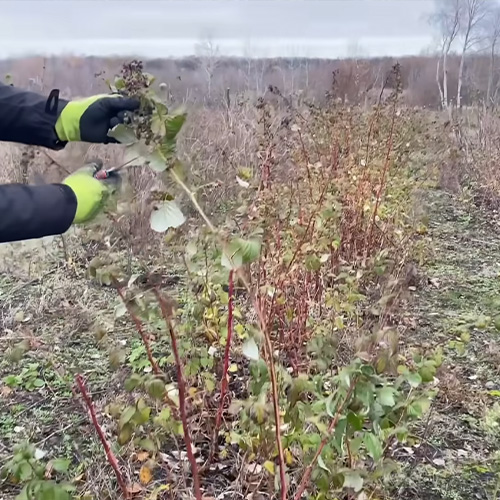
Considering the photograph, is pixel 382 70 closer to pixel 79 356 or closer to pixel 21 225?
pixel 79 356

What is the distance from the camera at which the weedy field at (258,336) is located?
1.26 metres

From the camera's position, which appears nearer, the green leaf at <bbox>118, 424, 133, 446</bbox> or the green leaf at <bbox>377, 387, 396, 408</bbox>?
the green leaf at <bbox>377, 387, 396, 408</bbox>

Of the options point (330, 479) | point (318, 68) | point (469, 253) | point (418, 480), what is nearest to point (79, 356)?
point (418, 480)

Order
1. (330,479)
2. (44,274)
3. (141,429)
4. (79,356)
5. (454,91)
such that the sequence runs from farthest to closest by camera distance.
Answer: (454,91)
(44,274)
(79,356)
(141,429)
(330,479)

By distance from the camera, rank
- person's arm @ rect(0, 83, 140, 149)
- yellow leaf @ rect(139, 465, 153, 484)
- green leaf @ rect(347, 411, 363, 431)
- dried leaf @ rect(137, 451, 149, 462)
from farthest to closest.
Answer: dried leaf @ rect(137, 451, 149, 462), yellow leaf @ rect(139, 465, 153, 484), person's arm @ rect(0, 83, 140, 149), green leaf @ rect(347, 411, 363, 431)

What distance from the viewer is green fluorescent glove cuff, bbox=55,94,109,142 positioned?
1.72 meters

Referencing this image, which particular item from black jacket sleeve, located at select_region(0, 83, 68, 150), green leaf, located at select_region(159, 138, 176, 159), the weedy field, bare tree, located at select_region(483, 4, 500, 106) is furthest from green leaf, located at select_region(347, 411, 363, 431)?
bare tree, located at select_region(483, 4, 500, 106)

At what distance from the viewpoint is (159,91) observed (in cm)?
111

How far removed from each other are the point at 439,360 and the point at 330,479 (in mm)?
358

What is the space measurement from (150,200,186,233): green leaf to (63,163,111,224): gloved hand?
1.49 feet

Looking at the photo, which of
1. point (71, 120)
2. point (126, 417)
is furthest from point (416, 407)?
point (71, 120)

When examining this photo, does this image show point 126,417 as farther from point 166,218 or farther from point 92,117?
point 92,117

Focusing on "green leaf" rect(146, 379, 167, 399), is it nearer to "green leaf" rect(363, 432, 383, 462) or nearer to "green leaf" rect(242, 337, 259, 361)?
"green leaf" rect(242, 337, 259, 361)

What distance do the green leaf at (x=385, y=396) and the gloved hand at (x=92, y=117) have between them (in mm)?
870
